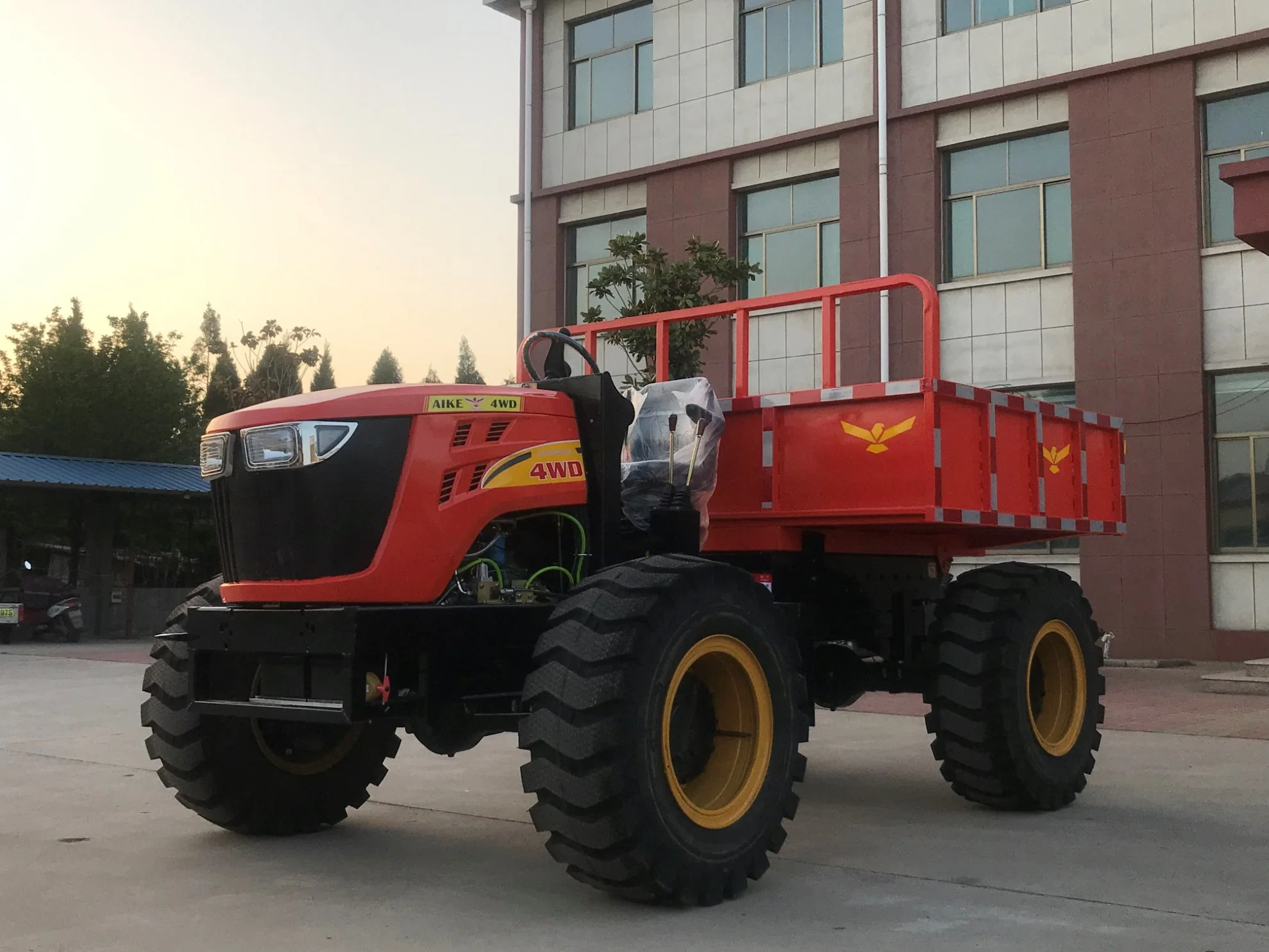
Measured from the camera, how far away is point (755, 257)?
910 inches

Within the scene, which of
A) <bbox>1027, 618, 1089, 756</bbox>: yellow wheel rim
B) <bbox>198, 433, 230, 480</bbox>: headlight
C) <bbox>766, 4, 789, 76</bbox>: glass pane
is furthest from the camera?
<bbox>766, 4, 789, 76</bbox>: glass pane

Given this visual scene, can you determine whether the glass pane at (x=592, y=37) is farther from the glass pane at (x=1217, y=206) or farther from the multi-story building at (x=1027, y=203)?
the glass pane at (x=1217, y=206)

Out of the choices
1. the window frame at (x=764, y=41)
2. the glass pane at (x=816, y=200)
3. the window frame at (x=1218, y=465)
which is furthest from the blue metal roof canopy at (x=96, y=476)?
the window frame at (x=1218, y=465)

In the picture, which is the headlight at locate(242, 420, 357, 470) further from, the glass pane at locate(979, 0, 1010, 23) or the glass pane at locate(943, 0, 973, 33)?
the glass pane at locate(943, 0, 973, 33)

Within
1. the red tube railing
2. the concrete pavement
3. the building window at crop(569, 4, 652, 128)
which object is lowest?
the concrete pavement

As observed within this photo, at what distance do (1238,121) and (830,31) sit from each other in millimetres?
6345

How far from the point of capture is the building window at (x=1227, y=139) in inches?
725

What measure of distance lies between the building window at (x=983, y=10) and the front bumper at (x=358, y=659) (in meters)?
16.7

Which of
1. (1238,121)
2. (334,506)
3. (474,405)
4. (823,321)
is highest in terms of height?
(1238,121)

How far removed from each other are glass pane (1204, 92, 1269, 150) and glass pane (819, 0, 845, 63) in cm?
566

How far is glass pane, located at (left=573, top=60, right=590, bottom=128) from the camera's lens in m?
25.3

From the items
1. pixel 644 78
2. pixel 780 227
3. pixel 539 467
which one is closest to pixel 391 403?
pixel 539 467

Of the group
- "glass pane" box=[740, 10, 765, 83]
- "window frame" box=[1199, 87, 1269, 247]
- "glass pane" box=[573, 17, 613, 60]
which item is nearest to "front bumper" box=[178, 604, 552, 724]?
"window frame" box=[1199, 87, 1269, 247]

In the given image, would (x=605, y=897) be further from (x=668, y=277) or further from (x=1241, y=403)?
(x=1241, y=403)
